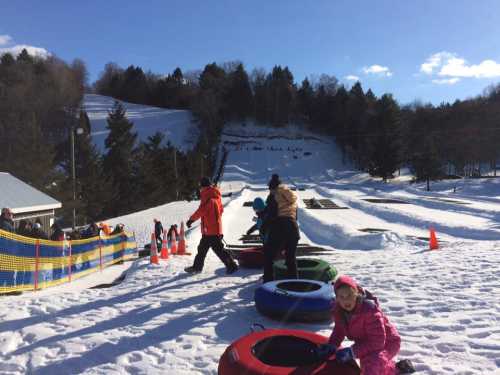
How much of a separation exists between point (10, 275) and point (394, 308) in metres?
7.09

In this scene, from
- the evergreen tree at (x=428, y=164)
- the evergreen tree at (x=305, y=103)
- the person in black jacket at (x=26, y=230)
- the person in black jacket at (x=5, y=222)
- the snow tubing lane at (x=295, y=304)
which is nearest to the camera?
the snow tubing lane at (x=295, y=304)

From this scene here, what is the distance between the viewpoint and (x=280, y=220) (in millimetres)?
6258

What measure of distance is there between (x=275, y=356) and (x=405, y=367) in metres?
1.24

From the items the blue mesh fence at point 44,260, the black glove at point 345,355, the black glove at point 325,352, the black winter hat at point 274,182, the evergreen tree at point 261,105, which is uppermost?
the evergreen tree at point 261,105

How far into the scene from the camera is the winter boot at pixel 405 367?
3668mm

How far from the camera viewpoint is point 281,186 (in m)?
6.37

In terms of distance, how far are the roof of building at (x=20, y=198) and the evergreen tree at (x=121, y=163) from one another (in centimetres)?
2057

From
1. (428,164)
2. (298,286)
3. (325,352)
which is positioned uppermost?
(428,164)

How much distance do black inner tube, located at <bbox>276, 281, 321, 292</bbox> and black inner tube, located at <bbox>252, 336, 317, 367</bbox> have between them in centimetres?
206

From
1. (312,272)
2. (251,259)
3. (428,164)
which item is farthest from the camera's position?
(428,164)

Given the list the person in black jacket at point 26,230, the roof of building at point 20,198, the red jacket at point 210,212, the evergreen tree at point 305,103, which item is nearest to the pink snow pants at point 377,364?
the red jacket at point 210,212

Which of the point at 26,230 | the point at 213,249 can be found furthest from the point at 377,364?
the point at 26,230

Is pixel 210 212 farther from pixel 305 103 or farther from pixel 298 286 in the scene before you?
pixel 305 103

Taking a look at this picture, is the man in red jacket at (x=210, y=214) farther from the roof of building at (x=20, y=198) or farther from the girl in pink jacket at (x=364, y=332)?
the roof of building at (x=20, y=198)
